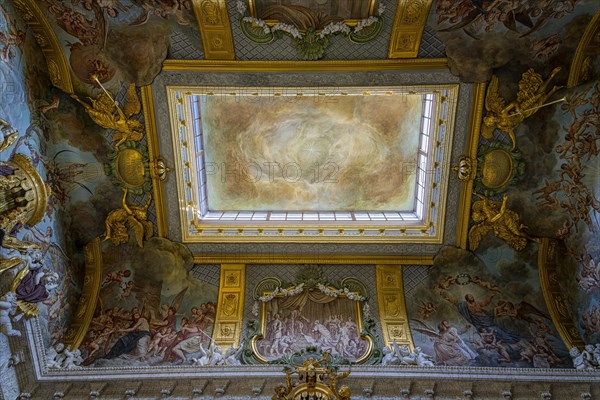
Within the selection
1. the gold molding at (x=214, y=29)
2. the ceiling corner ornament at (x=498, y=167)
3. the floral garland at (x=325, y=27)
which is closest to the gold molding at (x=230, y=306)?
the gold molding at (x=214, y=29)

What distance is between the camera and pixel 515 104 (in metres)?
10.0

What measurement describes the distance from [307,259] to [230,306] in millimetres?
2399

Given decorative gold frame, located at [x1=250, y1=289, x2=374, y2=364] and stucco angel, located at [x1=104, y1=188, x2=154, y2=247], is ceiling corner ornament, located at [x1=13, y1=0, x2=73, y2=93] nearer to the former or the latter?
stucco angel, located at [x1=104, y1=188, x2=154, y2=247]

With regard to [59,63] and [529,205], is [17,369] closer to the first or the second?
[59,63]

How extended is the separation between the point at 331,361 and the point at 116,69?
320 inches

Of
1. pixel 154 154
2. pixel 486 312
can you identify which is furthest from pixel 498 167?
pixel 154 154

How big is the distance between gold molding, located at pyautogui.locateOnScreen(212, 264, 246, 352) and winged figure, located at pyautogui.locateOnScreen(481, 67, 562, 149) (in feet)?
23.8

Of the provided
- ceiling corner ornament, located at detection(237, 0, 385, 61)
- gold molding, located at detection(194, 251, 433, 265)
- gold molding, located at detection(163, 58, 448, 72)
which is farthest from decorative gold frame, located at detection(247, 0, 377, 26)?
gold molding, located at detection(194, 251, 433, 265)

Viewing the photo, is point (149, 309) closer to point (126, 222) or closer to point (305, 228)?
point (126, 222)

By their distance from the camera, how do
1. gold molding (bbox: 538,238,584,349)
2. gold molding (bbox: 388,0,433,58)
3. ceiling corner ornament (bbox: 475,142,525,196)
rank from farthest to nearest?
ceiling corner ornament (bbox: 475,142,525,196) < gold molding (bbox: 538,238,584,349) < gold molding (bbox: 388,0,433,58)

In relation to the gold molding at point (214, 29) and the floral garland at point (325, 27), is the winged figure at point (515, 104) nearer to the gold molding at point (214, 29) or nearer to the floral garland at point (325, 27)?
the floral garland at point (325, 27)

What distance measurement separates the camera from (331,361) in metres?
9.53

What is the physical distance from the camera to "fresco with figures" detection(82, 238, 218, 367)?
10.0 meters

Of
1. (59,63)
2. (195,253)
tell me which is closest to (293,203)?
(195,253)
